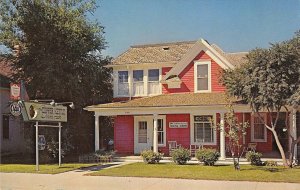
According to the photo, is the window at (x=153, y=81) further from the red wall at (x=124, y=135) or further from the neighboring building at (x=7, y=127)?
the neighboring building at (x=7, y=127)

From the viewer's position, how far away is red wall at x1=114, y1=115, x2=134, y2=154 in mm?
28094

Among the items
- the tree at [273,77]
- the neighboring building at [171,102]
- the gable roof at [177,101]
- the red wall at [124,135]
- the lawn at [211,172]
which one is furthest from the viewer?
the red wall at [124,135]

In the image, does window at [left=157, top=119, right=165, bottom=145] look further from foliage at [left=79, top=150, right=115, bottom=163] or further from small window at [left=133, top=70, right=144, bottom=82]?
foliage at [left=79, top=150, right=115, bottom=163]

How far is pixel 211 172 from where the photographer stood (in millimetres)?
18109

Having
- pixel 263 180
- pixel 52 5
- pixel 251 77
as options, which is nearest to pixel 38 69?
pixel 52 5

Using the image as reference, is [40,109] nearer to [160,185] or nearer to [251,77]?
[160,185]

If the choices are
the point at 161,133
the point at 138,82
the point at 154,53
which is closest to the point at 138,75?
the point at 138,82

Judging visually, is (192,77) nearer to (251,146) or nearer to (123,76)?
(123,76)

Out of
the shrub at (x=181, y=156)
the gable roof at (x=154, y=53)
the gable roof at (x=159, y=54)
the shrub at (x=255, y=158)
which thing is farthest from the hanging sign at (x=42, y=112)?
the shrub at (x=255, y=158)

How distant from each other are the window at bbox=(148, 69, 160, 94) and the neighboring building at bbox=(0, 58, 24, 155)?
31.4 feet

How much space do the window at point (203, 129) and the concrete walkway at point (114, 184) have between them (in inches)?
389

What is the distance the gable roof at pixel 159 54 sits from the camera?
28.2m

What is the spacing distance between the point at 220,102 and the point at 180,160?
153 inches

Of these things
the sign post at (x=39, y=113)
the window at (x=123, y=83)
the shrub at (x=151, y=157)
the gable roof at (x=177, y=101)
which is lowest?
the shrub at (x=151, y=157)
